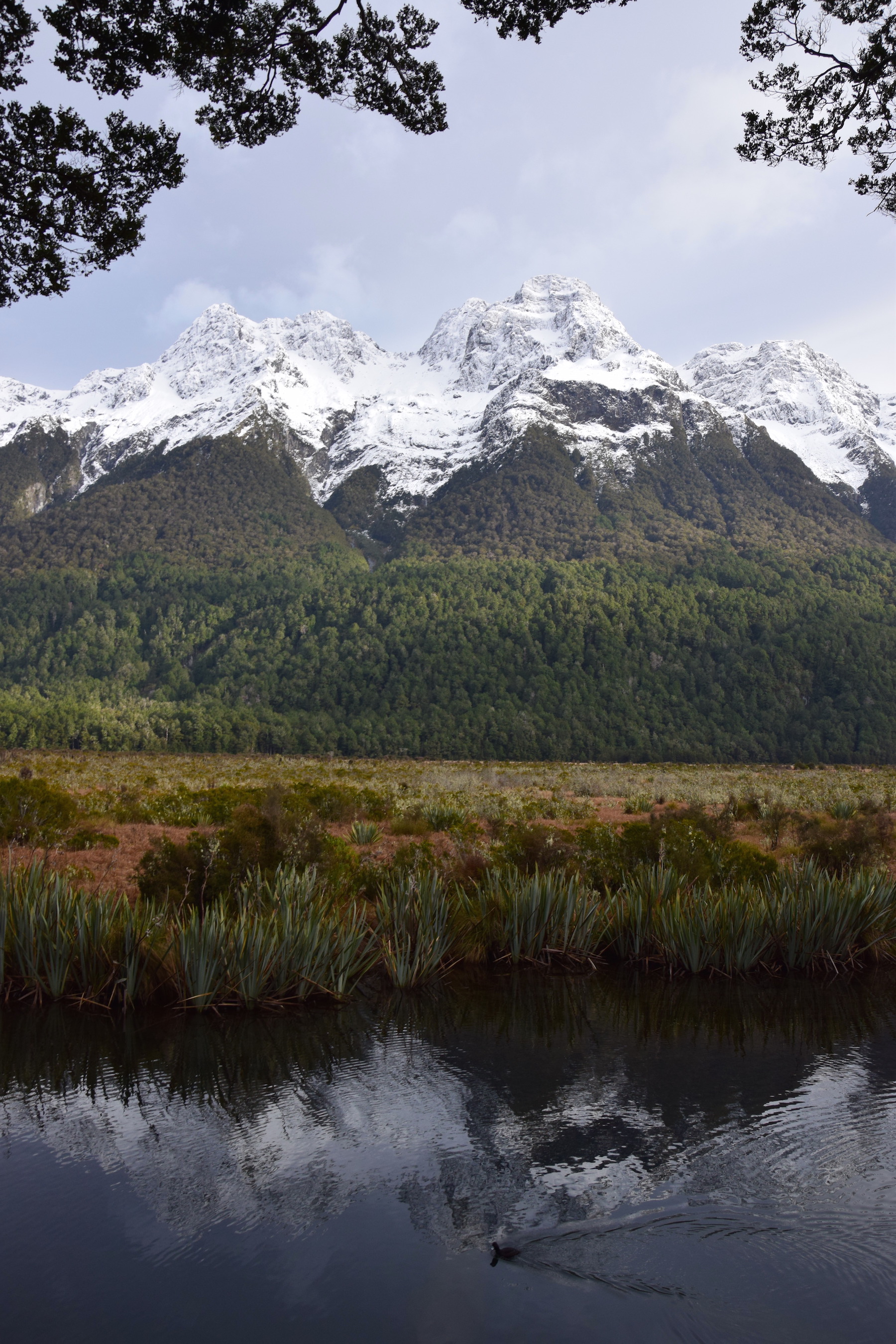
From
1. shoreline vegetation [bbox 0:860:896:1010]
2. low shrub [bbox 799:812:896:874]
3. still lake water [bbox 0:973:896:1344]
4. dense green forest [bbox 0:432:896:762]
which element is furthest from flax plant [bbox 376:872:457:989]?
dense green forest [bbox 0:432:896:762]

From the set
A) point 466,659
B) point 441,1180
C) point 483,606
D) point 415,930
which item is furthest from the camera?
point 483,606

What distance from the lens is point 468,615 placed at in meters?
124

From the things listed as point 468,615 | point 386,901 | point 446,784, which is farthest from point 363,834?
point 468,615

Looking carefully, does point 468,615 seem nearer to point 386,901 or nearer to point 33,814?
point 33,814

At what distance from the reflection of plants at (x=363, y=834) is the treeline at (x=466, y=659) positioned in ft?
239

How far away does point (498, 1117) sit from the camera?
18.1 ft

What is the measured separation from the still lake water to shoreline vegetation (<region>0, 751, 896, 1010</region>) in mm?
602

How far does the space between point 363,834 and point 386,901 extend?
6.90 m

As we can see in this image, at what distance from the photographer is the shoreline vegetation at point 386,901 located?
7609 millimetres

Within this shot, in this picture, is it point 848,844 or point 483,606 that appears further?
point 483,606

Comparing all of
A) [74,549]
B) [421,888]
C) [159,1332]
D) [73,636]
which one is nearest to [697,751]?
[421,888]

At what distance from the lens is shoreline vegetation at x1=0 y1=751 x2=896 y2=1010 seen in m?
7.61

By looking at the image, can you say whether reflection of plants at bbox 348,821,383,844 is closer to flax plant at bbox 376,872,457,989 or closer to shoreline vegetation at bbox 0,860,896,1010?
shoreline vegetation at bbox 0,860,896,1010

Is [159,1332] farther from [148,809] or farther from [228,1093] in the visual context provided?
[148,809]
